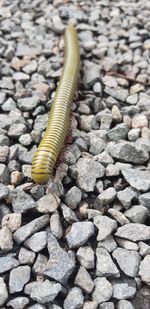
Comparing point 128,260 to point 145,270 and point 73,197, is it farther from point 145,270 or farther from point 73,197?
point 73,197

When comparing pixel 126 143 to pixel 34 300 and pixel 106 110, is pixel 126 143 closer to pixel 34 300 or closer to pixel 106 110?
pixel 106 110

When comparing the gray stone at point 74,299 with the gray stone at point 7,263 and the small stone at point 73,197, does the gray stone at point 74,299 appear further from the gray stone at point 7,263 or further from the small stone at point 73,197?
the small stone at point 73,197

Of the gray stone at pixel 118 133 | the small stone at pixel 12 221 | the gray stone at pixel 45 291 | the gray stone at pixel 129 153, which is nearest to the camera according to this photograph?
the gray stone at pixel 45 291

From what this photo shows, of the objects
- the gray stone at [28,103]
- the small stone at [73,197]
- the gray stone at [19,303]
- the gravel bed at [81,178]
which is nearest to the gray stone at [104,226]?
the gravel bed at [81,178]

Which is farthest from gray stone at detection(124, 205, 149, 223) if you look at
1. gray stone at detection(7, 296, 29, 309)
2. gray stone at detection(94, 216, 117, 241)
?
gray stone at detection(7, 296, 29, 309)

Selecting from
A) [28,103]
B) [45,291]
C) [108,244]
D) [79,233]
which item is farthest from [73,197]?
[28,103]

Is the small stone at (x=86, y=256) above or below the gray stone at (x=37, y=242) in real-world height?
below

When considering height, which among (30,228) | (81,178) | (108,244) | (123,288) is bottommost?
(123,288)
